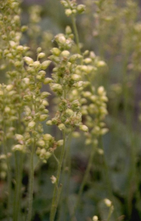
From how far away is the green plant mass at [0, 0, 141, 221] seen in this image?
1.61 meters

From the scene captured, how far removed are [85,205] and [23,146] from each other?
5.51 feet

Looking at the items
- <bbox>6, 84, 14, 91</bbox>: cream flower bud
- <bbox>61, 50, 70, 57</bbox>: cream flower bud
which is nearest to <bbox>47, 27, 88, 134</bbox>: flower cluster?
<bbox>61, 50, 70, 57</bbox>: cream flower bud

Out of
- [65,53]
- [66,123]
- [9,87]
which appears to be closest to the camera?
[65,53]

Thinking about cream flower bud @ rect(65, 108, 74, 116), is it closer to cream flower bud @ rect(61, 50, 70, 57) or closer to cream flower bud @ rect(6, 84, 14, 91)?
cream flower bud @ rect(61, 50, 70, 57)

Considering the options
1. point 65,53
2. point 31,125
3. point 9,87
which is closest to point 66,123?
point 31,125

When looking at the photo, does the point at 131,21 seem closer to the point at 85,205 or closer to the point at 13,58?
the point at 13,58

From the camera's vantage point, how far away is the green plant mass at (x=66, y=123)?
161 cm

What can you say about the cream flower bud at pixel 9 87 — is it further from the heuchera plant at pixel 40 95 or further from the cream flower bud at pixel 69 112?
the cream flower bud at pixel 69 112

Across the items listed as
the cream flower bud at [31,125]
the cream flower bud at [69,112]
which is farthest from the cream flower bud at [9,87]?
the cream flower bud at [69,112]

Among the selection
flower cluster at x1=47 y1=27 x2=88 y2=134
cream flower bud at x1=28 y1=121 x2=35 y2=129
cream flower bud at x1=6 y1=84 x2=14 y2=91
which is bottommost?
cream flower bud at x1=28 y1=121 x2=35 y2=129

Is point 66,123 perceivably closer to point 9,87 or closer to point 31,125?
point 31,125

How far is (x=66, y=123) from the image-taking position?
156cm

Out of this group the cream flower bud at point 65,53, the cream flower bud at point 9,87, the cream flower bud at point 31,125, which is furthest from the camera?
the cream flower bud at point 9,87

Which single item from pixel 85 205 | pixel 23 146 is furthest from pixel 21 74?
pixel 85 205
